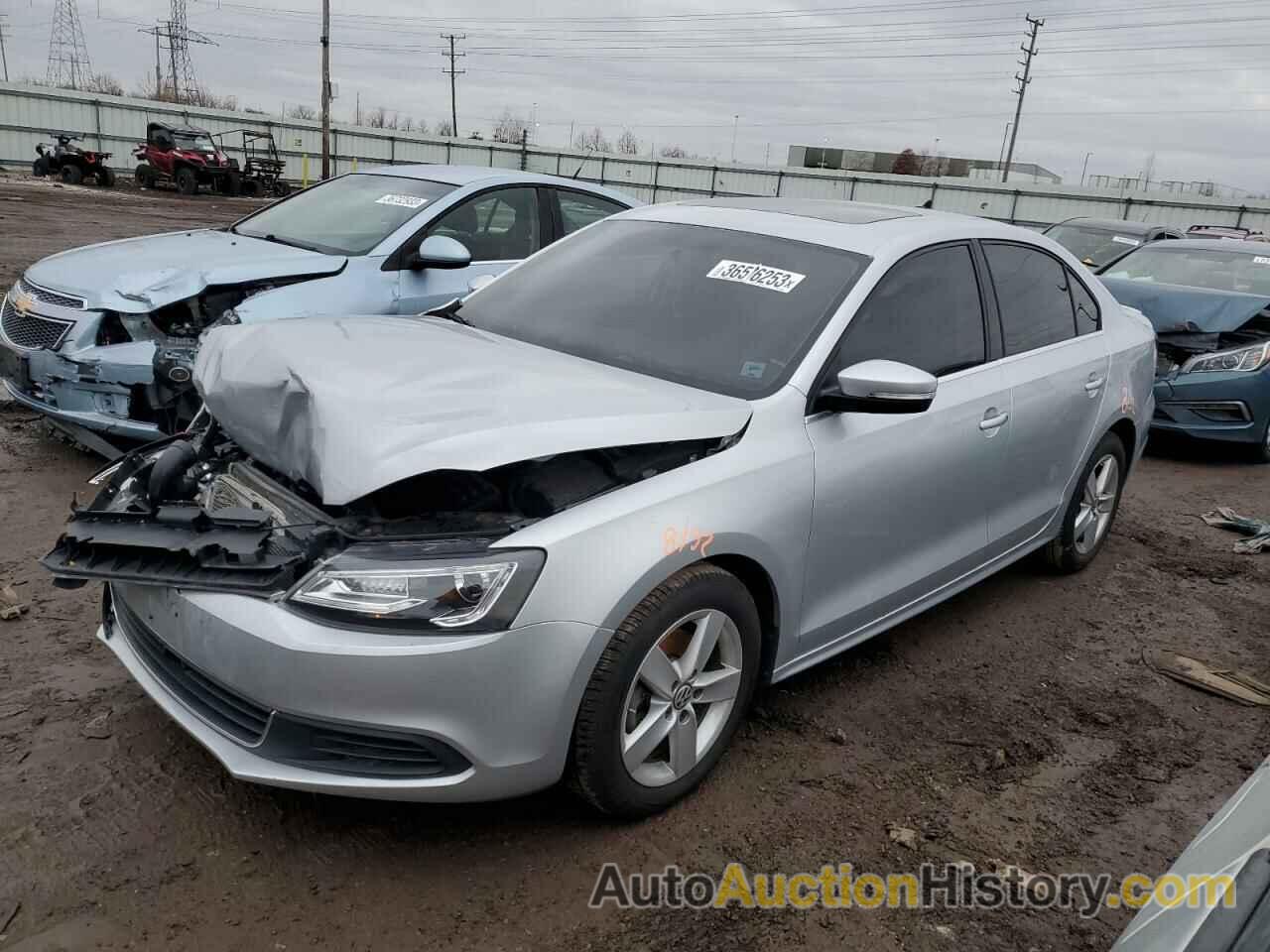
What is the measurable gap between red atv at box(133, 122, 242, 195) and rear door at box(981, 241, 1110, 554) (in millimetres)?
28366

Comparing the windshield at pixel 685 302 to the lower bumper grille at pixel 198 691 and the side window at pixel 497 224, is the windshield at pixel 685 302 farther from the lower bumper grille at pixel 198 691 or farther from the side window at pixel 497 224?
the side window at pixel 497 224

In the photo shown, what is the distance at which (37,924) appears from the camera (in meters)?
2.28

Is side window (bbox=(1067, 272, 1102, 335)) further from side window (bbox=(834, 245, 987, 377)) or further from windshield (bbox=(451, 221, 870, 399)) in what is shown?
windshield (bbox=(451, 221, 870, 399))

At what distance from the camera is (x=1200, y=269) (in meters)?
8.49

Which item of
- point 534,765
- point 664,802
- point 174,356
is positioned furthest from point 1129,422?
point 174,356

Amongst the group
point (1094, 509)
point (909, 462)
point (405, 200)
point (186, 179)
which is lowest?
point (186, 179)

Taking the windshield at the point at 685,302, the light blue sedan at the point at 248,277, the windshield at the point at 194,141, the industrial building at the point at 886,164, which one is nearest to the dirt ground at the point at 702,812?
the light blue sedan at the point at 248,277

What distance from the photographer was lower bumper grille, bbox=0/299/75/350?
504 centimetres

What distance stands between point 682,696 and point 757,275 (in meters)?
1.52

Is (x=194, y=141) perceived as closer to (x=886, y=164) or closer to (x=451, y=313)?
(x=451, y=313)

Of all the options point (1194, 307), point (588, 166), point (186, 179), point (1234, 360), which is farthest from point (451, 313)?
point (588, 166)

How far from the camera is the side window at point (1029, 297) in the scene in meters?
4.01

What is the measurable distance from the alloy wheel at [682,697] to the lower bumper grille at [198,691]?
0.93 m

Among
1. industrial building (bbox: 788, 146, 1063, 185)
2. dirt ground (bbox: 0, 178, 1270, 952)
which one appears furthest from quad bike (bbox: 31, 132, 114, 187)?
industrial building (bbox: 788, 146, 1063, 185)
